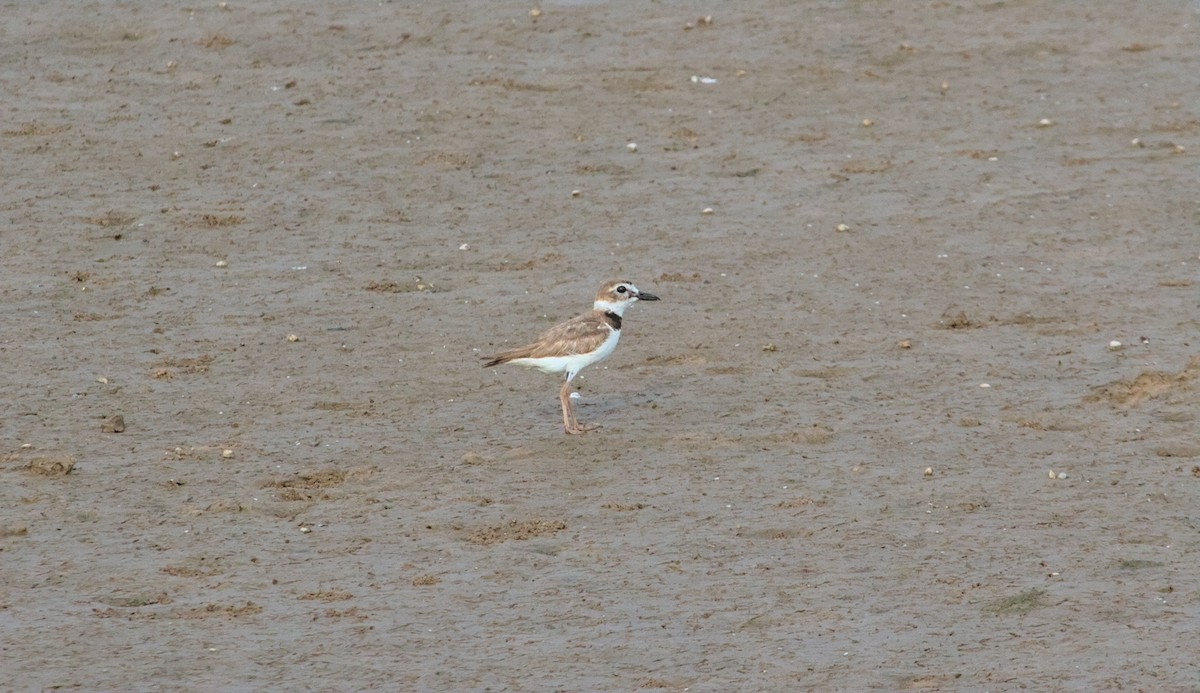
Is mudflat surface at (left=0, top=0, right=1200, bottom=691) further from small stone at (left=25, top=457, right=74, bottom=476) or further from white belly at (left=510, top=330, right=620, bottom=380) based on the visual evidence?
white belly at (left=510, top=330, right=620, bottom=380)

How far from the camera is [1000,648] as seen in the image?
28.6 feet

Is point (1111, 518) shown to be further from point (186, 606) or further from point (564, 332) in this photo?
point (186, 606)

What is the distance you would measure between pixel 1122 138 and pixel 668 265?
5.62 metres

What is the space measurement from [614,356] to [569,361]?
150cm

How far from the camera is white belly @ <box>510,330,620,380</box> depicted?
1197 cm

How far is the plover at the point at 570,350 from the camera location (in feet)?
39.2

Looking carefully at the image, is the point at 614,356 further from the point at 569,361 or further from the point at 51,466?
the point at 51,466

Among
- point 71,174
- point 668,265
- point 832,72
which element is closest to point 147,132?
point 71,174

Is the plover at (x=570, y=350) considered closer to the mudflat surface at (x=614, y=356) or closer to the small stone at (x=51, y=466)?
the mudflat surface at (x=614, y=356)

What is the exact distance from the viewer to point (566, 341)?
12008 mm

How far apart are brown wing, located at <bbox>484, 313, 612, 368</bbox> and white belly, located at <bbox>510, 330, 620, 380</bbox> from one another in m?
0.03

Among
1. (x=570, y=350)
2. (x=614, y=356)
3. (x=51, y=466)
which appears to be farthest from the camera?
(x=614, y=356)

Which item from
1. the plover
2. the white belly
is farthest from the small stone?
the white belly

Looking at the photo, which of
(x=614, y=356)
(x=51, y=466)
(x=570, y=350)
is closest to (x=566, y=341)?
(x=570, y=350)
